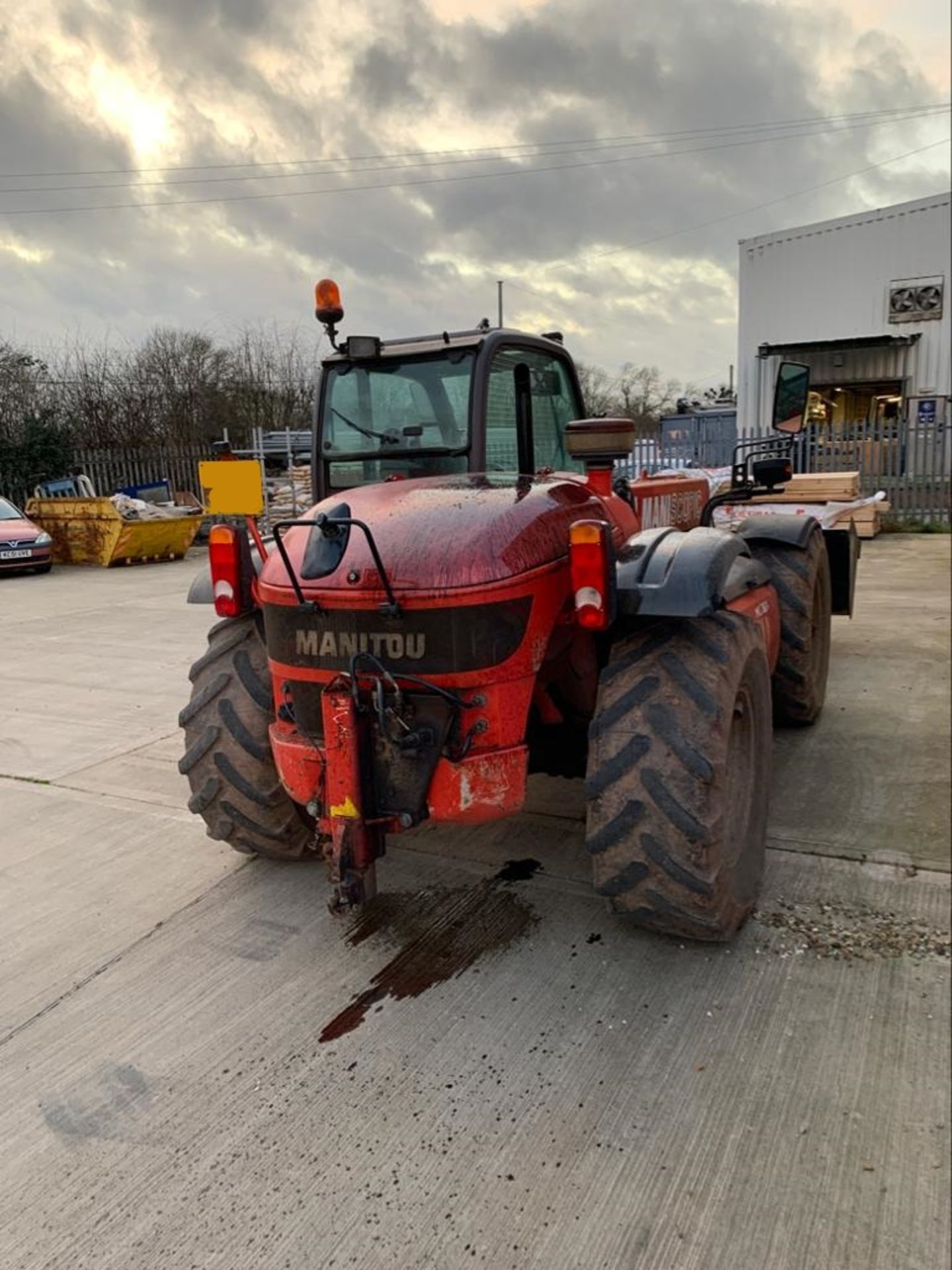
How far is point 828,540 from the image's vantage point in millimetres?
5668

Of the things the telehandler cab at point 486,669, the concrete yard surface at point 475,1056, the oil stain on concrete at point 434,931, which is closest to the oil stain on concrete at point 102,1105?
the concrete yard surface at point 475,1056

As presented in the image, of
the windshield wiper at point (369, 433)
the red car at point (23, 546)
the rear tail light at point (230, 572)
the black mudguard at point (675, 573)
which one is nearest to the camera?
the black mudguard at point (675, 573)

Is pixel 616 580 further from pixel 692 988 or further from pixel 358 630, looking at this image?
pixel 692 988

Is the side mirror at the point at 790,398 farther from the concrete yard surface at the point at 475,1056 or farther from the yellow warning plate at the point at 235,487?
the yellow warning plate at the point at 235,487

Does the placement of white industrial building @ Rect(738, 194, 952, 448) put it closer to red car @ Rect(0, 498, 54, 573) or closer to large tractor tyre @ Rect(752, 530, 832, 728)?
large tractor tyre @ Rect(752, 530, 832, 728)

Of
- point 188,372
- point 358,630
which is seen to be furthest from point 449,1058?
point 188,372

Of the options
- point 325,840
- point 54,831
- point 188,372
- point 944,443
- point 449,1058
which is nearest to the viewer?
point 449,1058

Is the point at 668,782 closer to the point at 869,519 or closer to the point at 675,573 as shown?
the point at 675,573

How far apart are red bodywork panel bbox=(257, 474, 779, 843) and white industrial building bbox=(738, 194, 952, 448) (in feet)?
47.1

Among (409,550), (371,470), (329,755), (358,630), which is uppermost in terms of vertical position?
(371,470)

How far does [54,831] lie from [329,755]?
87.2 inches

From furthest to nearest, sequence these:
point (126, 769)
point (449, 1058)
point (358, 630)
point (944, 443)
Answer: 1. point (944, 443)
2. point (126, 769)
3. point (358, 630)
4. point (449, 1058)

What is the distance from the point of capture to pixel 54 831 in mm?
4145

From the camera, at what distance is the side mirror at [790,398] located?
10.8ft
